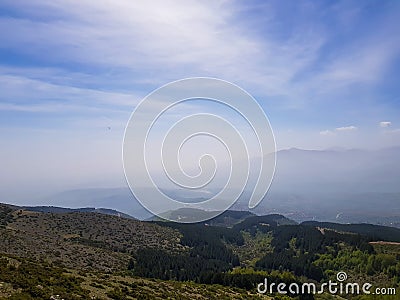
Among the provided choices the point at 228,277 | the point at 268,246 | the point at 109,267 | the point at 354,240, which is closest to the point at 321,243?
the point at 354,240

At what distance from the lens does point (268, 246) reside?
137 metres

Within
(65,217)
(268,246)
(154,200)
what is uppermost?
(154,200)

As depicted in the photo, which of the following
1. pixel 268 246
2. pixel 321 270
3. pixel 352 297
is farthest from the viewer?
pixel 268 246

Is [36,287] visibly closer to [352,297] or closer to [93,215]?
[352,297]

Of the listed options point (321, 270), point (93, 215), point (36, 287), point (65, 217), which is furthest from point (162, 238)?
point (36, 287)

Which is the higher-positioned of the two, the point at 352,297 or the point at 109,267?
the point at 109,267

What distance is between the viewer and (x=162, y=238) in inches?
4144

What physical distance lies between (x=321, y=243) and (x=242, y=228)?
85800mm

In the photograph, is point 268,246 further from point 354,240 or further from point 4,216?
point 4,216

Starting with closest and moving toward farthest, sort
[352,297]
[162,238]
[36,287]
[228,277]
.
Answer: [36,287] < [228,277] < [352,297] < [162,238]

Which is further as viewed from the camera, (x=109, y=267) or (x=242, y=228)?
(x=242, y=228)

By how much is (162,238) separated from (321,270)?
44467 millimetres

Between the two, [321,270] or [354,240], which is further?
[354,240]

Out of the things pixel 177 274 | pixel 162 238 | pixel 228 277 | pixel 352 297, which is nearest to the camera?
pixel 228 277
